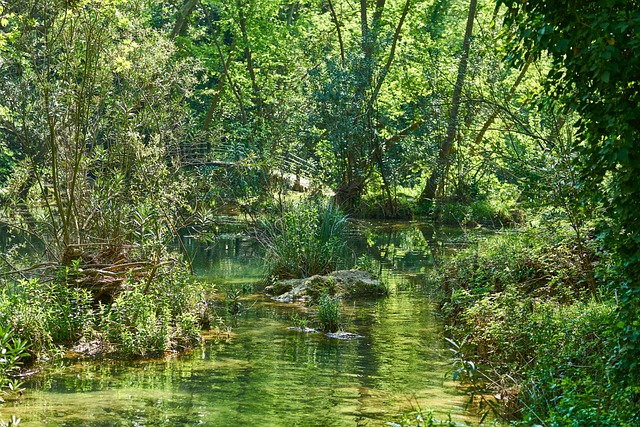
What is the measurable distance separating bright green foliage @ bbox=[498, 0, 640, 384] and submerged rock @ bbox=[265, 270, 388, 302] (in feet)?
28.9

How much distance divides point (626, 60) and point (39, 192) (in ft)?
30.4

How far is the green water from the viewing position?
734cm

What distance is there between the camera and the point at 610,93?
16.9 feet

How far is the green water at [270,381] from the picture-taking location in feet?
24.1

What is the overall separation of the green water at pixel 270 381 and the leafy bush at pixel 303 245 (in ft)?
6.84

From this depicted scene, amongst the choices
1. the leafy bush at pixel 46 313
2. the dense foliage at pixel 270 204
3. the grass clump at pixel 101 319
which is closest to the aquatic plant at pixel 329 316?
the dense foliage at pixel 270 204

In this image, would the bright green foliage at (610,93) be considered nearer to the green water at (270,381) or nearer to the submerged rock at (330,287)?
the green water at (270,381)

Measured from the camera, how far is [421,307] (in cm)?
1348

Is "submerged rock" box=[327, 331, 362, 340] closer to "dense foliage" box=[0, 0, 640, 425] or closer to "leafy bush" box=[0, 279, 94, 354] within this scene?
"dense foliage" box=[0, 0, 640, 425]

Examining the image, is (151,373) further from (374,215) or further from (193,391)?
(374,215)

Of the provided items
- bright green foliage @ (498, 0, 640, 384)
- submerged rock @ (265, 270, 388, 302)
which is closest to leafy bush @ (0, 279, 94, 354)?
submerged rock @ (265, 270, 388, 302)

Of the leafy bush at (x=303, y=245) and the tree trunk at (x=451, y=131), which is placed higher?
the tree trunk at (x=451, y=131)

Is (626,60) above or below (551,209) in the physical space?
above

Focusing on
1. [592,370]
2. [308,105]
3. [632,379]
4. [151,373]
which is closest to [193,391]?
[151,373]
